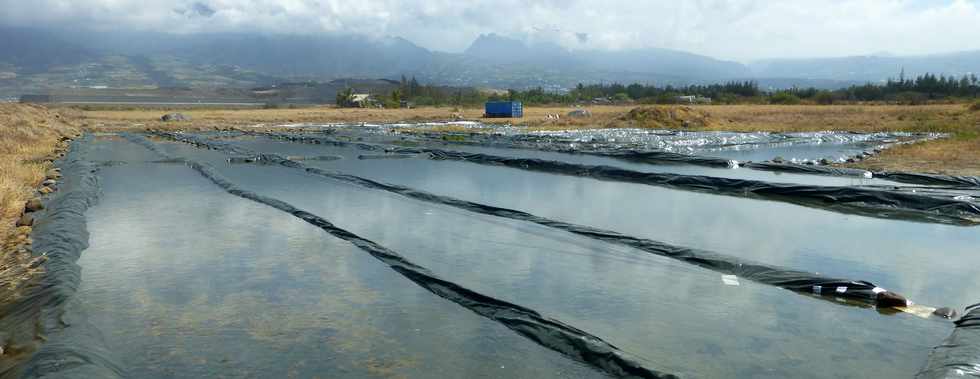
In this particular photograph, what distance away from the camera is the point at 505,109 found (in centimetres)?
4291

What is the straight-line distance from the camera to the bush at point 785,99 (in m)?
55.2

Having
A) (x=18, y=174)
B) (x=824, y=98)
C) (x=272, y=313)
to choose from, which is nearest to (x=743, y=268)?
(x=272, y=313)

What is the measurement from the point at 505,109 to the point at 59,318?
3884cm

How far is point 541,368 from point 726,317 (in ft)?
5.77

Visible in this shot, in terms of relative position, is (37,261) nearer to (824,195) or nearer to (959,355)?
(959,355)

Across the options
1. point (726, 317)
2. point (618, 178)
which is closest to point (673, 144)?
point (618, 178)

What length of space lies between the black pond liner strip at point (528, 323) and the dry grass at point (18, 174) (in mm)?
3065

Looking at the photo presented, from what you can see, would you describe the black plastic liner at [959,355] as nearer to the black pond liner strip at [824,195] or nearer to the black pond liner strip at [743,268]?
the black pond liner strip at [743,268]

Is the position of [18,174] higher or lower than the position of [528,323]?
higher

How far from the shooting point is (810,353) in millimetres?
4465

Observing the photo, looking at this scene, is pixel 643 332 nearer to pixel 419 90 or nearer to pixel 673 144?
pixel 673 144

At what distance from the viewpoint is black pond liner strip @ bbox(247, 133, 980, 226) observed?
917 centimetres

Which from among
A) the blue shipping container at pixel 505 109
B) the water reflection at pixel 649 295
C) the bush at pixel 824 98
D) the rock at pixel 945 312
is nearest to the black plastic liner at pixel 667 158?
the water reflection at pixel 649 295

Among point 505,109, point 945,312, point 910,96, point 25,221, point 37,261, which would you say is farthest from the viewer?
point 910,96
